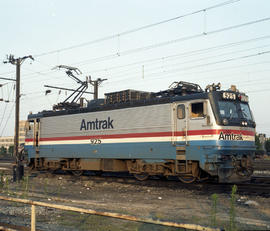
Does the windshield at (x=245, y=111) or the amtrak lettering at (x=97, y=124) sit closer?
the windshield at (x=245, y=111)

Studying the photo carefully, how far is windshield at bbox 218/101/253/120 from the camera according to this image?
44.0ft

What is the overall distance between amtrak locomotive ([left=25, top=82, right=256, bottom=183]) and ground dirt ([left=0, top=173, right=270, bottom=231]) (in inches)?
37.8

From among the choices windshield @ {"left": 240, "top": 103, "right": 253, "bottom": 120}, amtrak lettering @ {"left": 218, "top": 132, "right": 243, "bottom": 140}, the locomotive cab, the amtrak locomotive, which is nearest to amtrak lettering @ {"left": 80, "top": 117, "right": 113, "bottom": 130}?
the amtrak locomotive

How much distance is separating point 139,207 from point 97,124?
805 cm

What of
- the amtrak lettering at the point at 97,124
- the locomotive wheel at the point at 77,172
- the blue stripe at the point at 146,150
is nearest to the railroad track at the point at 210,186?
the blue stripe at the point at 146,150

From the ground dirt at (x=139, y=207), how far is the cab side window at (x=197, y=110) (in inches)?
118

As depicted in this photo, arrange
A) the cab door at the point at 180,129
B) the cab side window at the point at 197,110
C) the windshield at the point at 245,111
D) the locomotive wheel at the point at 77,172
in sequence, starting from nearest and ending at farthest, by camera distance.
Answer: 1. the cab side window at the point at 197,110
2. the cab door at the point at 180,129
3. the windshield at the point at 245,111
4. the locomotive wheel at the point at 77,172

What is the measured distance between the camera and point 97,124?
57.6 ft

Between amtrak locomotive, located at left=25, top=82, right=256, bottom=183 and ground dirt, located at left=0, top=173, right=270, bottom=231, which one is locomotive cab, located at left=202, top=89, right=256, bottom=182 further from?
ground dirt, located at left=0, top=173, right=270, bottom=231

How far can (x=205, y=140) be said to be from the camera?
13094 millimetres

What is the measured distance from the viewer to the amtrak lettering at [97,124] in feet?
55.6

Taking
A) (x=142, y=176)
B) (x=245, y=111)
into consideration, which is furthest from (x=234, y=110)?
(x=142, y=176)

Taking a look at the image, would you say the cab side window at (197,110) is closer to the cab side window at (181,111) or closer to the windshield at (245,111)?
the cab side window at (181,111)

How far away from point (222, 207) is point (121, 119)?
24.4 feet
